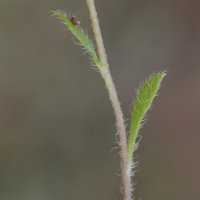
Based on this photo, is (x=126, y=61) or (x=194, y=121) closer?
(x=194, y=121)

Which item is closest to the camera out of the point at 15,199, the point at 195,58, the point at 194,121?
the point at 15,199

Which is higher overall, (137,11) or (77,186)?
(137,11)

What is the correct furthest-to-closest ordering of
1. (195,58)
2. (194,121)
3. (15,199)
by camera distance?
(195,58) < (194,121) < (15,199)

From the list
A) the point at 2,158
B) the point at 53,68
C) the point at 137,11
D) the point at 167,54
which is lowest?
the point at 2,158

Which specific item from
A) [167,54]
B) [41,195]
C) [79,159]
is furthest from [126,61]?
[41,195]

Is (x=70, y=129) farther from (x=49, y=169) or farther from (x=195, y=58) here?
(x=195, y=58)

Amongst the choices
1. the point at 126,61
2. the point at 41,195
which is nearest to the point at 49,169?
the point at 41,195
